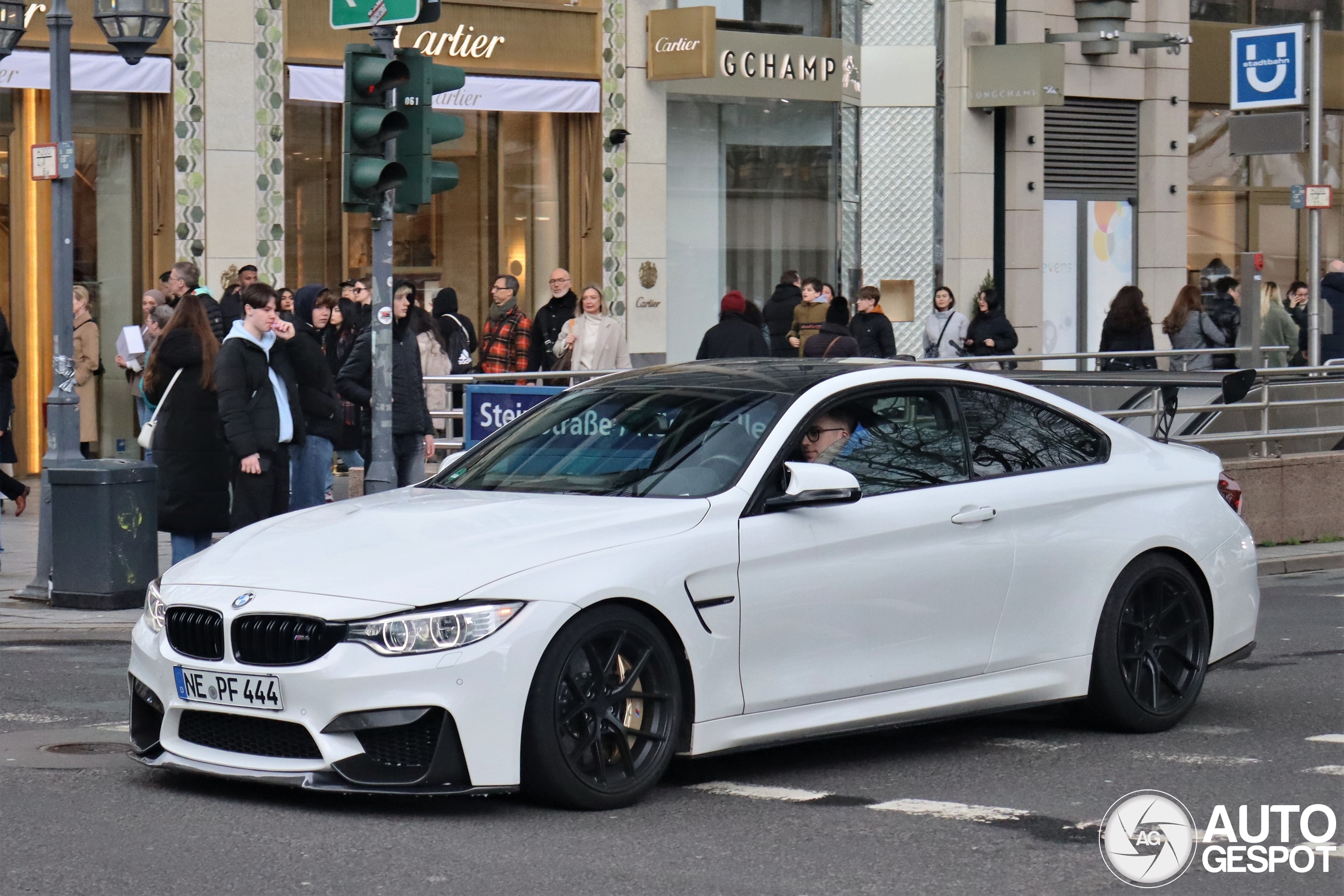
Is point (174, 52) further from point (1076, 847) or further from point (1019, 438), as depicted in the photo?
point (1076, 847)

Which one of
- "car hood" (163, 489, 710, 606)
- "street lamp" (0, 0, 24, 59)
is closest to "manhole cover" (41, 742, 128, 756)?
"car hood" (163, 489, 710, 606)

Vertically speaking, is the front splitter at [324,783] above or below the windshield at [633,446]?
below

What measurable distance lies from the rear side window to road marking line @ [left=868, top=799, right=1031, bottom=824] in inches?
56.9

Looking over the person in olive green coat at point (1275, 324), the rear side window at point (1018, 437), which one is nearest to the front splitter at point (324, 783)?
the rear side window at point (1018, 437)

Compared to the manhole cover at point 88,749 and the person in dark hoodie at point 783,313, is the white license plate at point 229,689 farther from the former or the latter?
the person in dark hoodie at point 783,313

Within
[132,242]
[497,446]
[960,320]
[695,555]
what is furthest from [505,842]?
[960,320]

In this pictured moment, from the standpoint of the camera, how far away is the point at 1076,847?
598cm

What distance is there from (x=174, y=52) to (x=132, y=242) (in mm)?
1912

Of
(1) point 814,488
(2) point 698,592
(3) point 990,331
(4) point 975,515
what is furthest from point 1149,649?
(3) point 990,331

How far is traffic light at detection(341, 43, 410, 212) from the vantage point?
1163 cm

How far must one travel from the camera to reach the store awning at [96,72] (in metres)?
19.1

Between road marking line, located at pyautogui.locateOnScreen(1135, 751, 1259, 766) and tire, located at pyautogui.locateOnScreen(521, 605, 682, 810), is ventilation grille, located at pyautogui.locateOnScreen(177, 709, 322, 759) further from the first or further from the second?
road marking line, located at pyautogui.locateOnScreen(1135, 751, 1259, 766)

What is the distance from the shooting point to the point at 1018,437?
778cm

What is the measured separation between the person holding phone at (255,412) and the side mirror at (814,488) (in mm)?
5784
